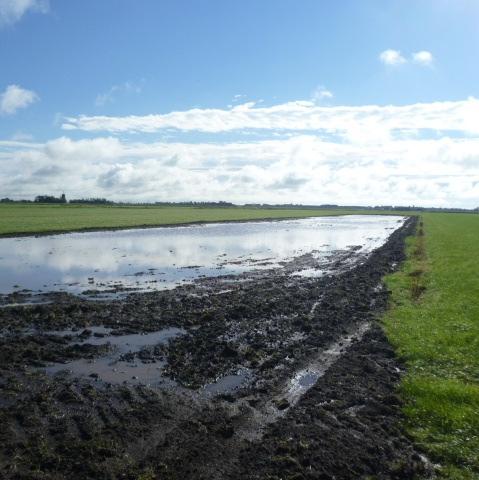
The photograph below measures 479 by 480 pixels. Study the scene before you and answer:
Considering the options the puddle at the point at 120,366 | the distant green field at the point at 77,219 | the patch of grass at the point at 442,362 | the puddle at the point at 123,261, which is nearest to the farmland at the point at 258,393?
the patch of grass at the point at 442,362

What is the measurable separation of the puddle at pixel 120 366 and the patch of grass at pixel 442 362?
6.00 meters

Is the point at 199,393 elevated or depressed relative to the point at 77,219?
depressed

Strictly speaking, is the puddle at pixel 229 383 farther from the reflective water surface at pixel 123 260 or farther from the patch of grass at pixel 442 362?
the reflective water surface at pixel 123 260

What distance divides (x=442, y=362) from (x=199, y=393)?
22.2 feet

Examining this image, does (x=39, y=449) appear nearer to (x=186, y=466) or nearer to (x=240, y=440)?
(x=186, y=466)

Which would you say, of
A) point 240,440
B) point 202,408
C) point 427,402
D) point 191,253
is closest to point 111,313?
point 202,408

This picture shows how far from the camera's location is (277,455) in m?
8.27

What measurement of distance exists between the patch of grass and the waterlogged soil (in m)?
0.52

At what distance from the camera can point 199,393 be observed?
1124 centimetres

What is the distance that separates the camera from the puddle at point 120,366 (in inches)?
480

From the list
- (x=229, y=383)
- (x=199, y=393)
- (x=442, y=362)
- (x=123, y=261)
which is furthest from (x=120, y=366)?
(x=123, y=261)

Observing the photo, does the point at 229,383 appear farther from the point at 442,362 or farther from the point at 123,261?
the point at 123,261

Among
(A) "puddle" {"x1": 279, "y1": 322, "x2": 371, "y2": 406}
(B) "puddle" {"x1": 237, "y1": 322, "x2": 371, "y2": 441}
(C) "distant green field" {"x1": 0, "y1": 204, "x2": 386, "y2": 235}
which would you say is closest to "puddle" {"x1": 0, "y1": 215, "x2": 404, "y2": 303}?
(C) "distant green field" {"x1": 0, "y1": 204, "x2": 386, "y2": 235}

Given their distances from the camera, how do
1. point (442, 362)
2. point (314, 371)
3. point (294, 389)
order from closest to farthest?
point (294, 389) → point (314, 371) → point (442, 362)
